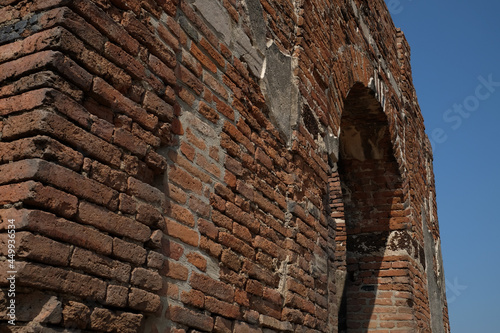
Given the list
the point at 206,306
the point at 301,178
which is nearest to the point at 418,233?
the point at 301,178

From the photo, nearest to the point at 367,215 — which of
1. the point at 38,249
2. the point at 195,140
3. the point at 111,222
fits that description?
the point at 195,140

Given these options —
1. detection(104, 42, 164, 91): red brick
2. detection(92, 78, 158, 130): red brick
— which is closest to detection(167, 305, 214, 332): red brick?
detection(92, 78, 158, 130): red brick

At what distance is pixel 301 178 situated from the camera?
3445 millimetres

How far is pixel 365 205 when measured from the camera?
20.6 feet

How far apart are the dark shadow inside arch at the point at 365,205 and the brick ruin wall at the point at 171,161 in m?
1.39

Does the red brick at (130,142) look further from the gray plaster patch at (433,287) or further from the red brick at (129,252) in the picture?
the gray plaster patch at (433,287)

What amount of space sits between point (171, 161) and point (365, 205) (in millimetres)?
4415

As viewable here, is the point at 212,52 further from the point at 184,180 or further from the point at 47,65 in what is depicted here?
the point at 47,65

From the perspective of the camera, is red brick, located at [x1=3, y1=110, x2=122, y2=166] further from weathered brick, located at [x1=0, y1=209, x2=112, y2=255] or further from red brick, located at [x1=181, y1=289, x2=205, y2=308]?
red brick, located at [x1=181, y1=289, x2=205, y2=308]

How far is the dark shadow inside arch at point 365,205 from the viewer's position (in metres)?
5.79

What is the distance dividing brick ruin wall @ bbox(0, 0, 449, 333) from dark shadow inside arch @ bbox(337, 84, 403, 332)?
1391 mm

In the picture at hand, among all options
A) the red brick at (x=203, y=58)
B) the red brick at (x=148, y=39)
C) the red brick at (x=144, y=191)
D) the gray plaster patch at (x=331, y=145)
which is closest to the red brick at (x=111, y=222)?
the red brick at (x=144, y=191)

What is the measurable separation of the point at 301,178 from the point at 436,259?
4790mm

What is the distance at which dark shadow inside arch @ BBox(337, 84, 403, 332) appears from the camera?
5793 mm
